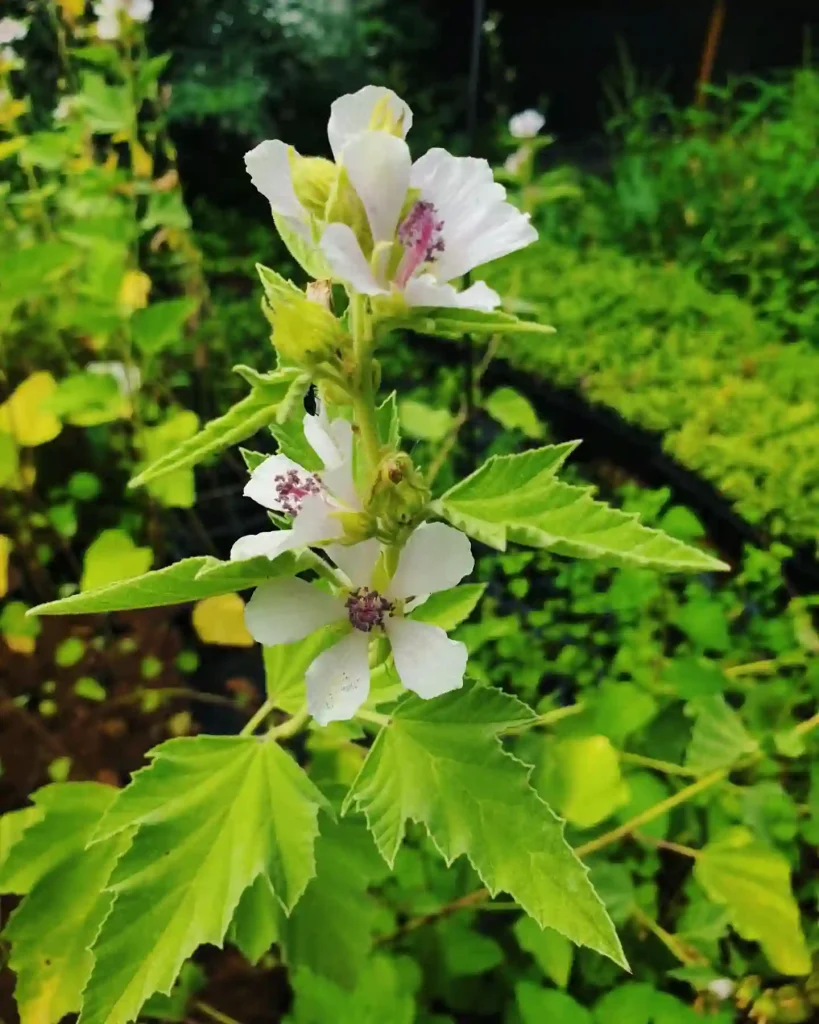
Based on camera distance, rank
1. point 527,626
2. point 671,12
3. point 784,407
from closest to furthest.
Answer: point 527,626 < point 784,407 < point 671,12

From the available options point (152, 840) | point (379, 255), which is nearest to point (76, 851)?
point (152, 840)

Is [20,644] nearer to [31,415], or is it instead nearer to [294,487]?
[31,415]

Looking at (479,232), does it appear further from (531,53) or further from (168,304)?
(531,53)

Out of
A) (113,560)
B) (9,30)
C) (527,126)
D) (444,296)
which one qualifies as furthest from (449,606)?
(527,126)

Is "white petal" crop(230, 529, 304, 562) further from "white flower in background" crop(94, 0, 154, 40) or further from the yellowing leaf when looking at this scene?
"white flower in background" crop(94, 0, 154, 40)

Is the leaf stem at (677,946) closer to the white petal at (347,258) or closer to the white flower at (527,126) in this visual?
the white petal at (347,258)

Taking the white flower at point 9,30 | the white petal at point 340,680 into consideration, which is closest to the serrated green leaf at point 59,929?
the white petal at point 340,680

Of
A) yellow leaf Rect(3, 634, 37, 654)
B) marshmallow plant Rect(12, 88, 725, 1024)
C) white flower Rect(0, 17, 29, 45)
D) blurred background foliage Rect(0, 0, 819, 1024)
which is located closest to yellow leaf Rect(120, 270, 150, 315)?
blurred background foliage Rect(0, 0, 819, 1024)
